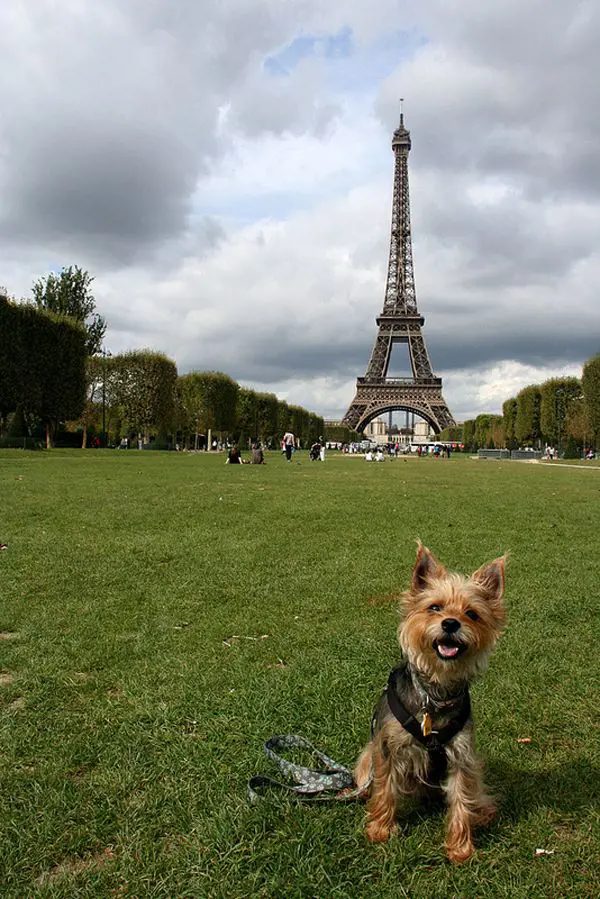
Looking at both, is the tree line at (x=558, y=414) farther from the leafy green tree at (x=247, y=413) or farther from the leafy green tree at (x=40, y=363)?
the leafy green tree at (x=40, y=363)

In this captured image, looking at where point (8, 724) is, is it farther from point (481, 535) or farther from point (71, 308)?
point (71, 308)

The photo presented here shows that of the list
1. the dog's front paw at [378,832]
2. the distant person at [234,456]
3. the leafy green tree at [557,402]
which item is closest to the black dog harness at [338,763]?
the dog's front paw at [378,832]

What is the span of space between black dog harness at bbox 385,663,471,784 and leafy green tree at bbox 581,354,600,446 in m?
56.4

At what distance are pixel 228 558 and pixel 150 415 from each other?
5247 centimetres

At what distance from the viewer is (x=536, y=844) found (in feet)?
9.85

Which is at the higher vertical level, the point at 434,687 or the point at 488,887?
the point at 434,687

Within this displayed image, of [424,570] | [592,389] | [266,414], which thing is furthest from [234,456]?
[266,414]

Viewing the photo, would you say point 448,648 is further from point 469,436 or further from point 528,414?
point 469,436

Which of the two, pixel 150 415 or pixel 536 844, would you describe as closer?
pixel 536 844

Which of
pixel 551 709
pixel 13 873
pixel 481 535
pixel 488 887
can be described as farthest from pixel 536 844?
pixel 481 535

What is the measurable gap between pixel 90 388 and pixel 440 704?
66.8 m

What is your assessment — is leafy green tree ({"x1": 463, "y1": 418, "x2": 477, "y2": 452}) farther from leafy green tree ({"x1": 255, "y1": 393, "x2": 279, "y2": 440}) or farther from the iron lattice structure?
leafy green tree ({"x1": 255, "y1": 393, "x2": 279, "y2": 440})

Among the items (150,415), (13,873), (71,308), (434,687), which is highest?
(71,308)

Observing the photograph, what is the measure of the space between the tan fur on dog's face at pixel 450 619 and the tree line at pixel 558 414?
56573 mm
